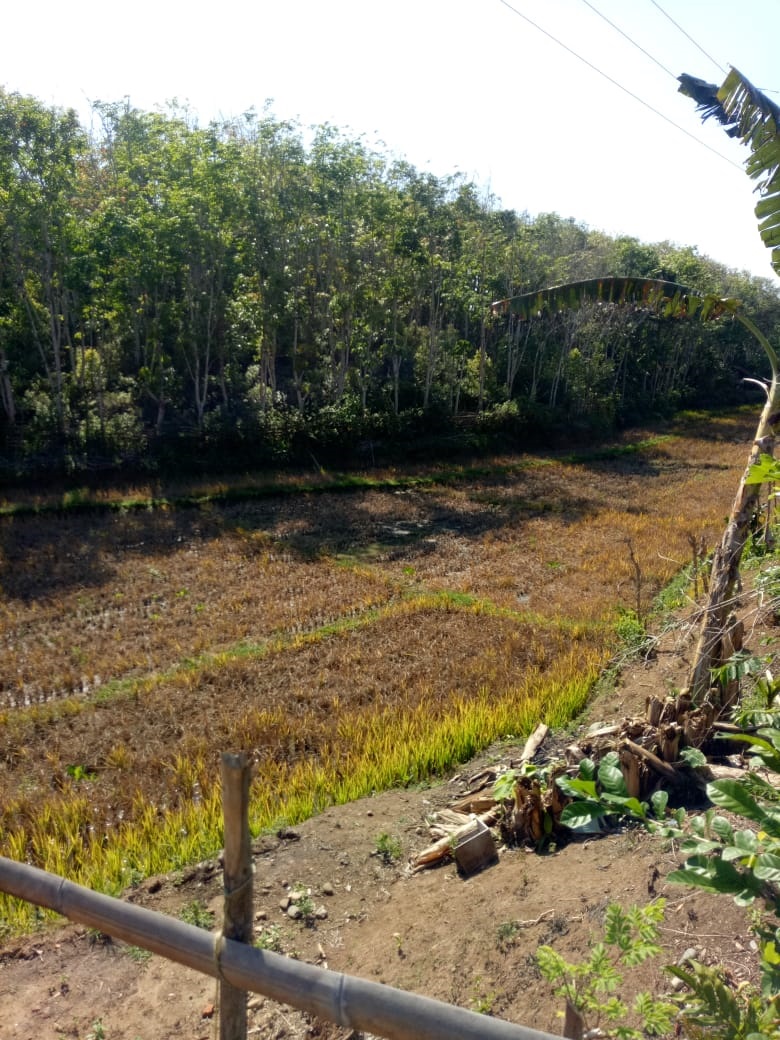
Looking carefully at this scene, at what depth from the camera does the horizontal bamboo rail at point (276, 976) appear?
85.7 inches

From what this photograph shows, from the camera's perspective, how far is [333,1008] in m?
2.32

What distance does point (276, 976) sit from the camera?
2.42 metres

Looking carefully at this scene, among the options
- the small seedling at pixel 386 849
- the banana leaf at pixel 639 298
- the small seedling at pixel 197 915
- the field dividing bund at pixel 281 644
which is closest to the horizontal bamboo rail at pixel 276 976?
the small seedling at pixel 197 915

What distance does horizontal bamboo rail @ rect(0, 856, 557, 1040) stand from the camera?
2.18m

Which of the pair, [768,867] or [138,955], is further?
[138,955]

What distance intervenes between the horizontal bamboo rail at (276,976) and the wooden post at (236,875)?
0.08 meters

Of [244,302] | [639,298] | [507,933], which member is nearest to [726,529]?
[639,298]

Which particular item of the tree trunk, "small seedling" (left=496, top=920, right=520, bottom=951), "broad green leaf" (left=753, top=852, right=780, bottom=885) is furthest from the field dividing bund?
"broad green leaf" (left=753, top=852, right=780, bottom=885)

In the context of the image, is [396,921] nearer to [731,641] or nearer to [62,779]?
[731,641]

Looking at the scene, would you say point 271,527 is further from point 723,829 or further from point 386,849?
point 723,829

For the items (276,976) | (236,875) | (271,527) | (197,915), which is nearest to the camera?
(276,976)

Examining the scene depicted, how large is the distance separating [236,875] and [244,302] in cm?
1839

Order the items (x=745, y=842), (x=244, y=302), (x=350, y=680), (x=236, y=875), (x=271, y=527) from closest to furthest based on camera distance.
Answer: (x=745, y=842) → (x=236, y=875) → (x=350, y=680) → (x=271, y=527) → (x=244, y=302)

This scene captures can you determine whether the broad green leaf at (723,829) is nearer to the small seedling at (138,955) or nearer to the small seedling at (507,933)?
the small seedling at (507,933)
